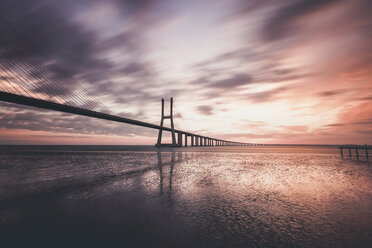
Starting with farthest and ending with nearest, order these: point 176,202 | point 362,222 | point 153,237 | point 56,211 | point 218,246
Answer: point 176,202 < point 56,211 < point 362,222 < point 153,237 < point 218,246

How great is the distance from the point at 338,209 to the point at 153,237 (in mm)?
5148

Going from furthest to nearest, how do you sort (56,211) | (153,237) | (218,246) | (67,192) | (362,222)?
1. (67,192)
2. (56,211)
3. (362,222)
4. (153,237)
5. (218,246)

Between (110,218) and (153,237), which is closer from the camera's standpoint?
(153,237)

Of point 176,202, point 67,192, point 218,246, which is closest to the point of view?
point 218,246

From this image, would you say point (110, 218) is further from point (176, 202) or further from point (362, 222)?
point (362, 222)

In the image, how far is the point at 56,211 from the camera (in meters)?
4.91

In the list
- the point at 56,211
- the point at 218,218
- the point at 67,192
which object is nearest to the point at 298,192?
the point at 218,218

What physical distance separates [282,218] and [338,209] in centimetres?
202

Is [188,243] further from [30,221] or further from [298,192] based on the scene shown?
[298,192]

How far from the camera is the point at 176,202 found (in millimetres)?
5695

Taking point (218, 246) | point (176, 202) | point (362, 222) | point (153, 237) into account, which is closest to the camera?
point (218, 246)

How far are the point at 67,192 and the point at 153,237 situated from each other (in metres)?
5.10

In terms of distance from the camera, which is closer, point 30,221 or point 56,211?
point 30,221

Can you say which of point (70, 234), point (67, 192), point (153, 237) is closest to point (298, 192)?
point (153, 237)
